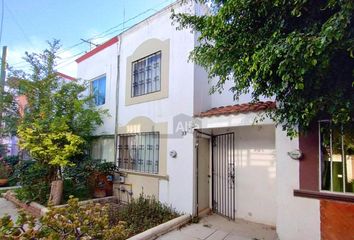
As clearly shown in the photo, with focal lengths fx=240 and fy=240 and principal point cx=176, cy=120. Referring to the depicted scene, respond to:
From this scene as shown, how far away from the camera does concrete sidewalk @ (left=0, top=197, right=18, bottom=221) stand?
8.65 meters

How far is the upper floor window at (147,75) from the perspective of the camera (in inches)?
373

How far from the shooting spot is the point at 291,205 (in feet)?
18.5

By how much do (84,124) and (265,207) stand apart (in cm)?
793

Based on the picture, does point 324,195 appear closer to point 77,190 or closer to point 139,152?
point 139,152

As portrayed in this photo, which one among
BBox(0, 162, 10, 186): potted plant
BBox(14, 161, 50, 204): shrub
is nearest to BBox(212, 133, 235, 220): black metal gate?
BBox(14, 161, 50, 204): shrub

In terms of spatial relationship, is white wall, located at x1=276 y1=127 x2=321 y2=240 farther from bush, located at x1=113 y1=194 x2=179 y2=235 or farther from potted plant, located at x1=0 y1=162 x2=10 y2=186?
potted plant, located at x1=0 y1=162 x2=10 y2=186

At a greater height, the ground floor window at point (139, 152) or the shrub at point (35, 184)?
the ground floor window at point (139, 152)

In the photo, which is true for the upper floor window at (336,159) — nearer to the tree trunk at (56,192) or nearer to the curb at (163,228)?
the curb at (163,228)

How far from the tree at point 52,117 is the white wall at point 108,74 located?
1.48 feet

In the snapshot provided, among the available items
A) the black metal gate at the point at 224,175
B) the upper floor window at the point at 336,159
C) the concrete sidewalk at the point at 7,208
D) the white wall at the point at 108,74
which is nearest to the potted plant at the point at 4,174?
the concrete sidewalk at the point at 7,208

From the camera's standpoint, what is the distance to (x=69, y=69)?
16.0 m

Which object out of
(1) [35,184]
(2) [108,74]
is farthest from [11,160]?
(2) [108,74]

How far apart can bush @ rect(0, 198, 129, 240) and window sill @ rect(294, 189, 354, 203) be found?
4.05m

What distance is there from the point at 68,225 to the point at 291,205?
4.81m
